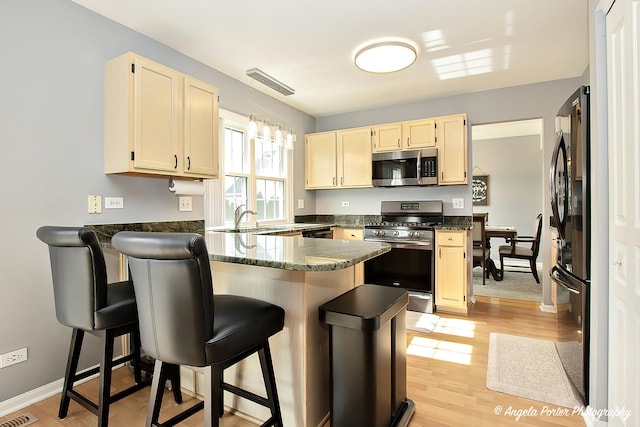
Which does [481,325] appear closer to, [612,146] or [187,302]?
[612,146]

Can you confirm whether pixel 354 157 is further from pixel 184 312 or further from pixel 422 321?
pixel 184 312

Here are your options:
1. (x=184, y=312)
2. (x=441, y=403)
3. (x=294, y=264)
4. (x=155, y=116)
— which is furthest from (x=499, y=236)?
(x=184, y=312)

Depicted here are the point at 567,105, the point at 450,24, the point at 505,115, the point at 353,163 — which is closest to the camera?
the point at 567,105

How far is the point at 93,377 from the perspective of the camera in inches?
87.4

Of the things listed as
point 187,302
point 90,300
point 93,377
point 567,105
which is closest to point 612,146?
point 567,105

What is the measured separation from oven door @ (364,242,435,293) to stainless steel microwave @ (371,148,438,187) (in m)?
0.81

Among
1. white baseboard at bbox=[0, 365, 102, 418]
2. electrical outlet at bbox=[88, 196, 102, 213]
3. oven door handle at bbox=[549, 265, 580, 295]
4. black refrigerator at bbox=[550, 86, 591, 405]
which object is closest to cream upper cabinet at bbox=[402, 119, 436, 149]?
black refrigerator at bbox=[550, 86, 591, 405]

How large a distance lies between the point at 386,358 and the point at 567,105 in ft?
6.32

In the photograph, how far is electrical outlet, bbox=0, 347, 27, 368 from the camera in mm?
1844

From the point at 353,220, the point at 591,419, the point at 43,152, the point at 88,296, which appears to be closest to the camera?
the point at 88,296

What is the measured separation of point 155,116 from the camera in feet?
7.66

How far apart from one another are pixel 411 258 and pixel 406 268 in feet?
0.44

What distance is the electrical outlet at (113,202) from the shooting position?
7.68 ft

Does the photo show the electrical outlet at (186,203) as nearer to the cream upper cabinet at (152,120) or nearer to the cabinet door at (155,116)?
the cream upper cabinet at (152,120)
